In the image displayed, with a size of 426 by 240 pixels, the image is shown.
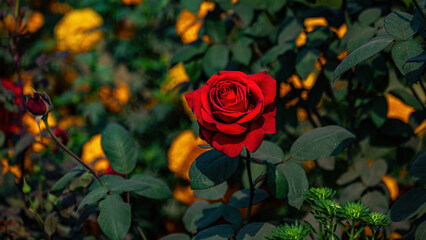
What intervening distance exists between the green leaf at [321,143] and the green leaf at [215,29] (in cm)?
37

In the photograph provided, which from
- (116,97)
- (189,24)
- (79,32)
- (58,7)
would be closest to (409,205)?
(189,24)

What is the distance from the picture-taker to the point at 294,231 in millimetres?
473

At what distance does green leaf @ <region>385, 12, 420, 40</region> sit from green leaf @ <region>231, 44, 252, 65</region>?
1.13ft

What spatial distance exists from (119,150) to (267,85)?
0.36 meters

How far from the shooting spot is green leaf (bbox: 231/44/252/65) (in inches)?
34.4

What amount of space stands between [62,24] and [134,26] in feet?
0.93

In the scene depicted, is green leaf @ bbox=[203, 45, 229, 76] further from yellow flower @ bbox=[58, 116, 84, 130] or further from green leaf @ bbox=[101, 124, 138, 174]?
yellow flower @ bbox=[58, 116, 84, 130]

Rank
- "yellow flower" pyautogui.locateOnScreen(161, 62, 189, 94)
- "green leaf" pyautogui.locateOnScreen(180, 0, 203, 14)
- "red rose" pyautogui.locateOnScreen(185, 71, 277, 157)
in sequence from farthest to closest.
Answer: "yellow flower" pyautogui.locateOnScreen(161, 62, 189, 94)
"green leaf" pyautogui.locateOnScreen(180, 0, 203, 14)
"red rose" pyautogui.locateOnScreen(185, 71, 277, 157)

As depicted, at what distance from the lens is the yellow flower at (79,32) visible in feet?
4.93

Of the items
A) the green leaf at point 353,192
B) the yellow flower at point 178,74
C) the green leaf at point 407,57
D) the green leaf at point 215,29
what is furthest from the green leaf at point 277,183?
the yellow flower at point 178,74

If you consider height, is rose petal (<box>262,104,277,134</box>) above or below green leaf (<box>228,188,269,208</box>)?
above

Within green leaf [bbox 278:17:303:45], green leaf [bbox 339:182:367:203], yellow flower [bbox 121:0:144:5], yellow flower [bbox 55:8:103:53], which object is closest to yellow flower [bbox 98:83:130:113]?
yellow flower [bbox 55:8:103:53]

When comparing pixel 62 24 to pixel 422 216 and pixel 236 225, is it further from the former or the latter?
pixel 422 216

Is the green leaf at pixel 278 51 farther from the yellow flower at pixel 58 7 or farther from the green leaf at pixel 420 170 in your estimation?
the yellow flower at pixel 58 7
